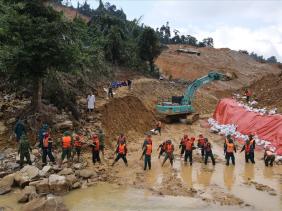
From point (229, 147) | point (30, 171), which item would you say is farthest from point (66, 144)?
point (229, 147)

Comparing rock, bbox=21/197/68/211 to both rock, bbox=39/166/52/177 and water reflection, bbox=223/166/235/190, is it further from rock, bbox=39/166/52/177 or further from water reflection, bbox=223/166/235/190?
water reflection, bbox=223/166/235/190

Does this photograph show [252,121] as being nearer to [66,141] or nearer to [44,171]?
[66,141]

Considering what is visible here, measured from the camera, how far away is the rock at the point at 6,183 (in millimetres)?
15094

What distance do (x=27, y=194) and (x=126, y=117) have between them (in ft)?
38.5

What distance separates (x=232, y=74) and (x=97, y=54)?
28.5m

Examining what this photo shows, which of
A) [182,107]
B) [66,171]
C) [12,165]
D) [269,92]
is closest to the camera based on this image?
[66,171]

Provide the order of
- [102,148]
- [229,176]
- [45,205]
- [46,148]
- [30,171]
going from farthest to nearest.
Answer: [102,148]
[229,176]
[46,148]
[30,171]
[45,205]

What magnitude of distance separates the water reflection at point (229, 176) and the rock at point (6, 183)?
25.4ft

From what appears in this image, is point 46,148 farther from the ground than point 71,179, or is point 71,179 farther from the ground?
point 46,148

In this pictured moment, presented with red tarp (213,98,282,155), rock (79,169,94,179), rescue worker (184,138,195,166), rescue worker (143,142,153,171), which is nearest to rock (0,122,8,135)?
rock (79,169,94,179)

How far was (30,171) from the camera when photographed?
52.5 ft

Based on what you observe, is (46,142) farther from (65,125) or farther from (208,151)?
(208,151)

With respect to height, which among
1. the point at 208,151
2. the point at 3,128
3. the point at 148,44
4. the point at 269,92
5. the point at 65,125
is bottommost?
the point at 208,151

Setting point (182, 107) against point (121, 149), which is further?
point (182, 107)
